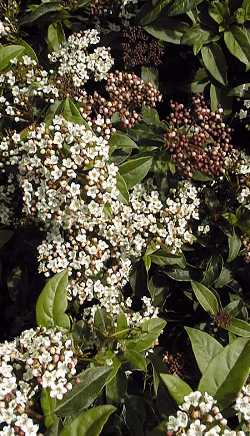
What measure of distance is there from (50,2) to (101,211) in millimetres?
1356

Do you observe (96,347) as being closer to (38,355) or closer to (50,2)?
(38,355)

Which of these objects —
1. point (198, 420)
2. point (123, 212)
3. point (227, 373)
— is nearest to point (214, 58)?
point (123, 212)

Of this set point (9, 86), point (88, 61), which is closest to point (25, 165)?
point (9, 86)

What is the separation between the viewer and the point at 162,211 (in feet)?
12.8

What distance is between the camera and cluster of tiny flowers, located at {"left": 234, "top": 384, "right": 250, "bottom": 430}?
2795 mm

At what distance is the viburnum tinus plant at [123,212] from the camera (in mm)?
3066

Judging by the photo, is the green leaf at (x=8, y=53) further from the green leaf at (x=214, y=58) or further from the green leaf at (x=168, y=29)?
the green leaf at (x=214, y=58)

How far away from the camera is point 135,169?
378 centimetres

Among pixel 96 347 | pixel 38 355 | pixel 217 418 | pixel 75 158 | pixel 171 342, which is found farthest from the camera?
pixel 171 342

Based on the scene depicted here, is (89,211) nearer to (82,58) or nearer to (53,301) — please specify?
(53,301)

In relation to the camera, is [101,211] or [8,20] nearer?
[101,211]

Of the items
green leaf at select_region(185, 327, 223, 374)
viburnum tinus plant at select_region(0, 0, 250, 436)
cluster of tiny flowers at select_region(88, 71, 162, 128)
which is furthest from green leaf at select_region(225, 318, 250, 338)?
cluster of tiny flowers at select_region(88, 71, 162, 128)

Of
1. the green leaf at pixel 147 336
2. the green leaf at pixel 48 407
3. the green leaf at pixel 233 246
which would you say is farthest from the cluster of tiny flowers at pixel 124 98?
the green leaf at pixel 48 407

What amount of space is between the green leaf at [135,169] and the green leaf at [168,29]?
77cm
